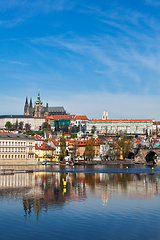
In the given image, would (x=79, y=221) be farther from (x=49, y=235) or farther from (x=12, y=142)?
(x=12, y=142)

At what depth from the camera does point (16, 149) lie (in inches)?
3691

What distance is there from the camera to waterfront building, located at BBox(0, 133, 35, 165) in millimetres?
91375

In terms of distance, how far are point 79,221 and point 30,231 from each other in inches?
145

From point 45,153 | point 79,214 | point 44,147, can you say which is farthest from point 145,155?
point 79,214

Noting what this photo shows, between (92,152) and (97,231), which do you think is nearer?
(97,231)

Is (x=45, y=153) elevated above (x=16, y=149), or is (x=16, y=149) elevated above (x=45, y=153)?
(x=16, y=149)

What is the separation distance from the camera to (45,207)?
2800 cm

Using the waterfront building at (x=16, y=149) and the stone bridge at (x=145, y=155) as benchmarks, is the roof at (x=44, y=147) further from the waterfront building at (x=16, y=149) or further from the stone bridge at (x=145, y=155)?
the stone bridge at (x=145, y=155)

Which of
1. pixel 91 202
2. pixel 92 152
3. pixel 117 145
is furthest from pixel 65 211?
pixel 117 145

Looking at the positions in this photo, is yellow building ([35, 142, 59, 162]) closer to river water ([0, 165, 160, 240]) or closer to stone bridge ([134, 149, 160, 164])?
stone bridge ([134, 149, 160, 164])

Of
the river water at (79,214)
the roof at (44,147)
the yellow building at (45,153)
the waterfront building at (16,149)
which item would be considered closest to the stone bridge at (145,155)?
A: the yellow building at (45,153)

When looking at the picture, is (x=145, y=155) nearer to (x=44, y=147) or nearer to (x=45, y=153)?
(x=45, y=153)

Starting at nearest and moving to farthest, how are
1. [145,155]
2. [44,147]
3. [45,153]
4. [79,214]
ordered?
[79,214] → [45,153] → [44,147] → [145,155]

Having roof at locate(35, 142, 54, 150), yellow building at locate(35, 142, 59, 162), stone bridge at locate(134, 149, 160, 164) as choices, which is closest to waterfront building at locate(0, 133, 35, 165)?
yellow building at locate(35, 142, 59, 162)
